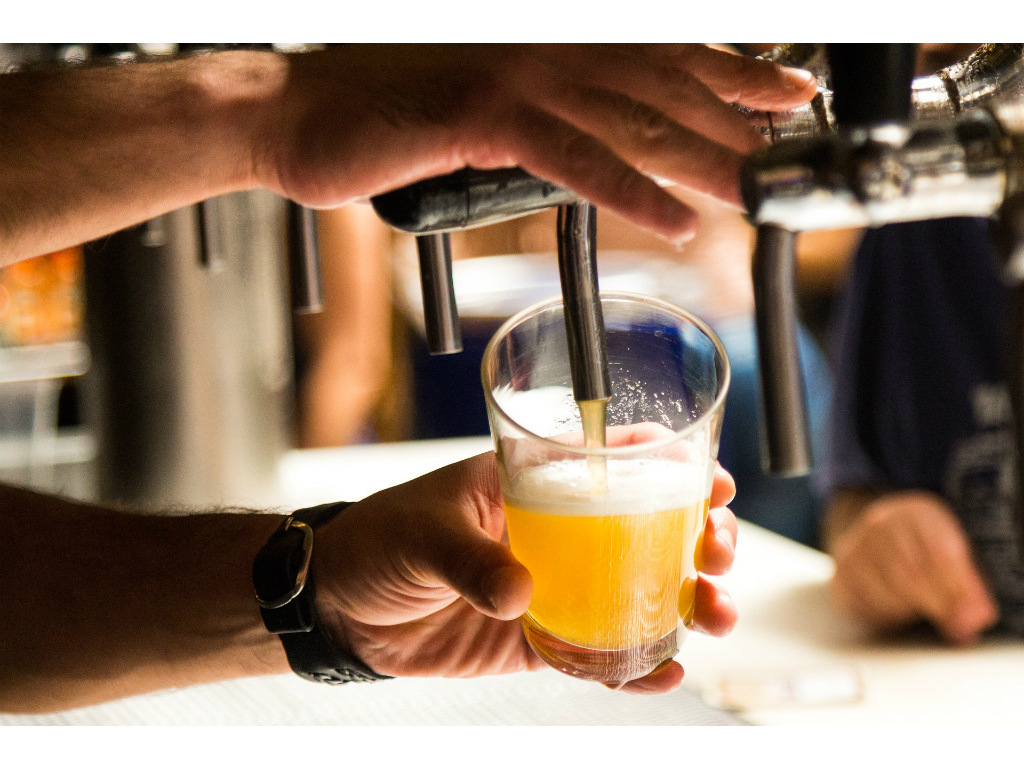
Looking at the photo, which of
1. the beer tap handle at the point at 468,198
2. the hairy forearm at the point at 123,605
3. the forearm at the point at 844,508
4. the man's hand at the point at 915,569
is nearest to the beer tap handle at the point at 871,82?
the beer tap handle at the point at 468,198

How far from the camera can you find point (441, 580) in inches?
19.8

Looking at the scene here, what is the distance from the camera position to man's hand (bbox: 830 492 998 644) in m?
1.28

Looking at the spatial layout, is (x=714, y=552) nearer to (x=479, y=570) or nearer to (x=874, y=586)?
(x=479, y=570)

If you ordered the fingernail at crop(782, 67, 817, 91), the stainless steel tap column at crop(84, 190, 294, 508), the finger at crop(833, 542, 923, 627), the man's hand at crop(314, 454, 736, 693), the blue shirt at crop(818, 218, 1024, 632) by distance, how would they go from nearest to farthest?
the fingernail at crop(782, 67, 817, 91) → the man's hand at crop(314, 454, 736, 693) → the stainless steel tap column at crop(84, 190, 294, 508) → the finger at crop(833, 542, 923, 627) → the blue shirt at crop(818, 218, 1024, 632)

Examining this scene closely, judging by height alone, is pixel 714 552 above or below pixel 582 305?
below

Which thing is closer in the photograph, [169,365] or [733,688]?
[733,688]

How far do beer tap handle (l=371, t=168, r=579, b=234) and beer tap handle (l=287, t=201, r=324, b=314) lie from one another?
0.20 m

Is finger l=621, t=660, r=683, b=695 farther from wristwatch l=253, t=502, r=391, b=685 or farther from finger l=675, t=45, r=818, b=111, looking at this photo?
finger l=675, t=45, r=818, b=111

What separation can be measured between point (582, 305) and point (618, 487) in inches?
3.6

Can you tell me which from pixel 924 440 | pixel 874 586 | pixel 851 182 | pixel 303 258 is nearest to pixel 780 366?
pixel 851 182

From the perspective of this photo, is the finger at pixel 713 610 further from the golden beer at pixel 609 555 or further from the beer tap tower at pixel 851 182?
the beer tap tower at pixel 851 182

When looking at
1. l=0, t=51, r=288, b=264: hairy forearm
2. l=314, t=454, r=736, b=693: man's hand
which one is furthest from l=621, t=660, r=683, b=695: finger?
l=0, t=51, r=288, b=264: hairy forearm
